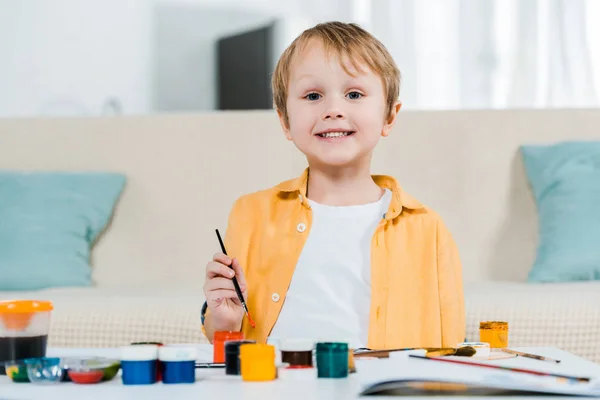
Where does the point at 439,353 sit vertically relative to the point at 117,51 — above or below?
below

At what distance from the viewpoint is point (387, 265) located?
118cm

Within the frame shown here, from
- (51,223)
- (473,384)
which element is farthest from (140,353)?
(51,223)

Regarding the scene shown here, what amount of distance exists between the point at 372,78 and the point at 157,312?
644mm

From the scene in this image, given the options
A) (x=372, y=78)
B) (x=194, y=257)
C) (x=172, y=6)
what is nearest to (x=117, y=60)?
(x=172, y=6)

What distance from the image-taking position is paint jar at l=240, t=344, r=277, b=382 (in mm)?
715

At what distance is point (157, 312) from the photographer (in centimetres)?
158

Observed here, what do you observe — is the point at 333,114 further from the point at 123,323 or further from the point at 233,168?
the point at 233,168

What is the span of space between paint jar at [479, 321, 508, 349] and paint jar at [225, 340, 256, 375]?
316 millimetres

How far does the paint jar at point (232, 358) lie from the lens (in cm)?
75

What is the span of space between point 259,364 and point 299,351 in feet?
0.16

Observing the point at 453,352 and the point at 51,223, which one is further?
the point at 51,223

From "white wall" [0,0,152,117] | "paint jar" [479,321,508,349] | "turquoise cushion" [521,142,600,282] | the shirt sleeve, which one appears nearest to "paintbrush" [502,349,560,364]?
"paint jar" [479,321,508,349]

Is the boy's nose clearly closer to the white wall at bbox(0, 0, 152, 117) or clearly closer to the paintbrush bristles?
the paintbrush bristles

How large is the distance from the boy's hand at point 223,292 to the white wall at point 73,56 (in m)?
3.00
